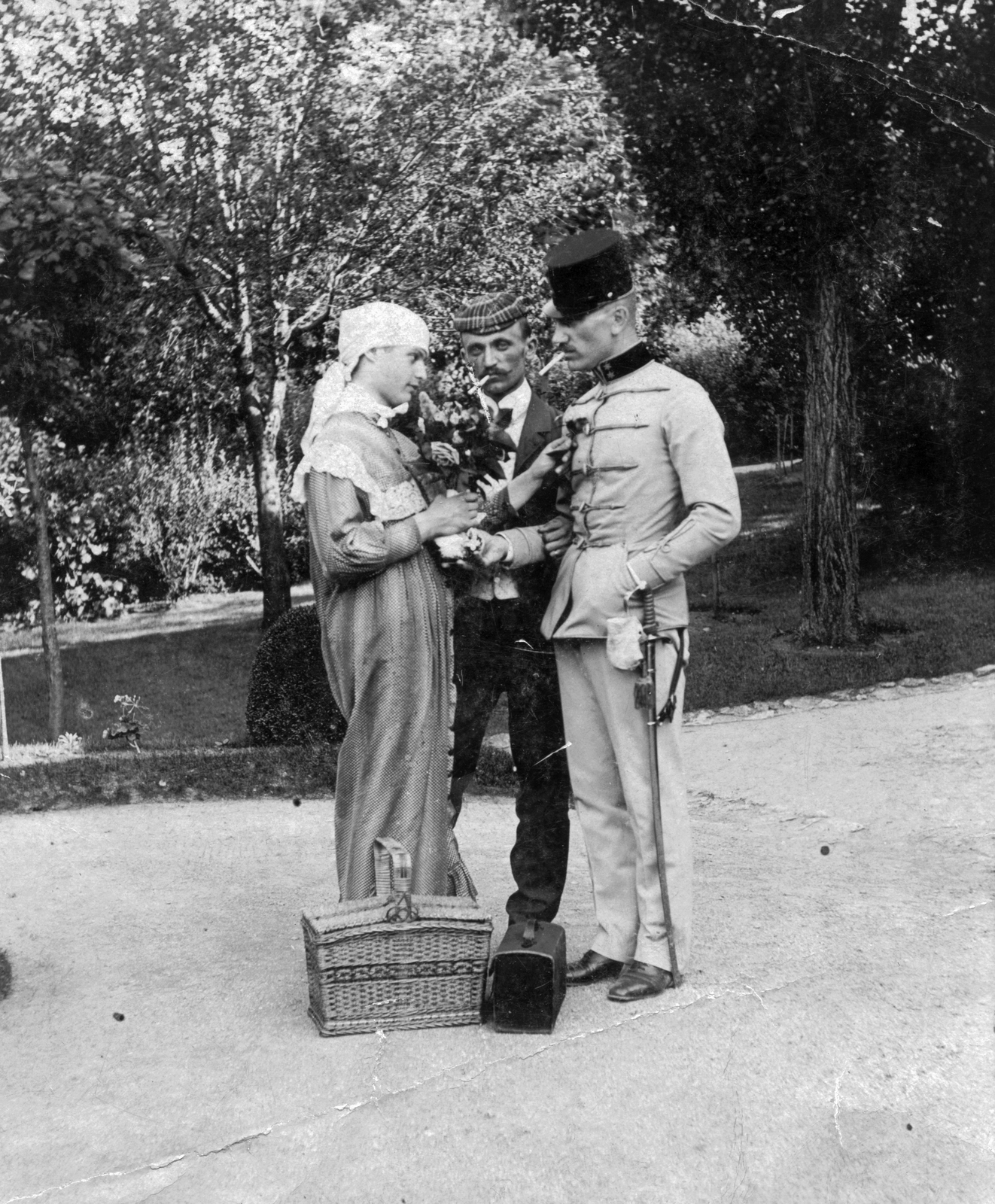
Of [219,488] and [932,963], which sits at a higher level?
[219,488]

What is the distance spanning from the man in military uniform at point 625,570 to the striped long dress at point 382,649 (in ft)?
1.16

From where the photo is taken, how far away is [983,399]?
8969mm

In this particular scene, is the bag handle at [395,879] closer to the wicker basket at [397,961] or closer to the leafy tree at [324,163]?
the wicker basket at [397,961]

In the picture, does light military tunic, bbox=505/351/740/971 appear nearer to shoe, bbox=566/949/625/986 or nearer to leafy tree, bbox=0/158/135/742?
shoe, bbox=566/949/625/986

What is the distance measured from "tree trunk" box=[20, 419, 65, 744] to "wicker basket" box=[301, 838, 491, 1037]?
4.28 m

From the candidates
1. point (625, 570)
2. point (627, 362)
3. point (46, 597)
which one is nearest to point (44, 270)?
point (46, 597)

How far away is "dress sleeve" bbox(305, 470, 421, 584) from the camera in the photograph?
143 inches

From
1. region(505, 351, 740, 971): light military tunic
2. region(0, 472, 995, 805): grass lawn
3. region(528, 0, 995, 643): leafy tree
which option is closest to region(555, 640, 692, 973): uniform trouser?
region(505, 351, 740, 971): light military tunic

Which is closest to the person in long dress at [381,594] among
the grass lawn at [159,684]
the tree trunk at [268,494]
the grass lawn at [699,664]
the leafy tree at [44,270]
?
the leafy tree at [44,270]

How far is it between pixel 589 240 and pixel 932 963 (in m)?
2.27

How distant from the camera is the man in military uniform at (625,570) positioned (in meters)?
3.65

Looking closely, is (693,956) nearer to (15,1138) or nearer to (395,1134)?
(395,1134)

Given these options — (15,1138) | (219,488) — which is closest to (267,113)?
(219,488)

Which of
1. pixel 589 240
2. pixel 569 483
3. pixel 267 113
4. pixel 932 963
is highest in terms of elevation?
pixel 267 113
